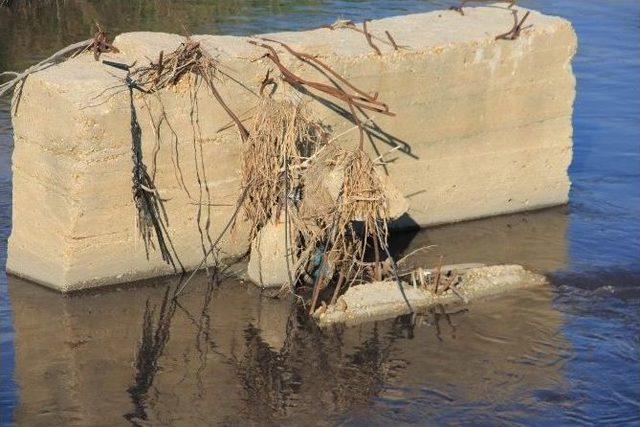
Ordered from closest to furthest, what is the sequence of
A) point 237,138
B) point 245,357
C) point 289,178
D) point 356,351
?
1. point 245,357
2. point 356,351
3. point 289,178
4. point 237,138

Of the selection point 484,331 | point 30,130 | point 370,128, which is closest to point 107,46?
point 30,130

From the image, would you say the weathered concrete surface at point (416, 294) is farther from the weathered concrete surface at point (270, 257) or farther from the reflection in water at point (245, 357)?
the weathered concrete surface at point (270, 257)

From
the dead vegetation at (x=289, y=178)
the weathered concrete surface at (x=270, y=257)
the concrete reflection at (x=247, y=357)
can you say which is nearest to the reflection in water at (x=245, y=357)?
the concrete reflection at (x=247, y=357)

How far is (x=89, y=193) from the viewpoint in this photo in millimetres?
7949

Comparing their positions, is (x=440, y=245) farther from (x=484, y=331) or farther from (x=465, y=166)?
(x=484, y=331)

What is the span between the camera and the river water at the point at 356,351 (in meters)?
6.99

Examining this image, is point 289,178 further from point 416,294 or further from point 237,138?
point 416,294

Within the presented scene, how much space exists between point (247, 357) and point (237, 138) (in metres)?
1.72

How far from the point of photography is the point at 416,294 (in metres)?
8.38

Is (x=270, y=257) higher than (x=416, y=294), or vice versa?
(x=270, y=257)

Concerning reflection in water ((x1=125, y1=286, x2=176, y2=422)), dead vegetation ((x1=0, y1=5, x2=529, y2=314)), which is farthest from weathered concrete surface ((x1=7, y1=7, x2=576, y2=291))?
reflection in water ((x1=125, y1=286, x2=176, y2=422))

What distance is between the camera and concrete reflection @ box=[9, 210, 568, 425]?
22.9ft

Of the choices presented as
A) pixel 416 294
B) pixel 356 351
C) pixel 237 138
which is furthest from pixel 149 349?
pixel 416 294

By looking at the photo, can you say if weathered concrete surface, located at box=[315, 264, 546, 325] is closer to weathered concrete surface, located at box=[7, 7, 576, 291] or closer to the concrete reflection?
the concrete reflection
